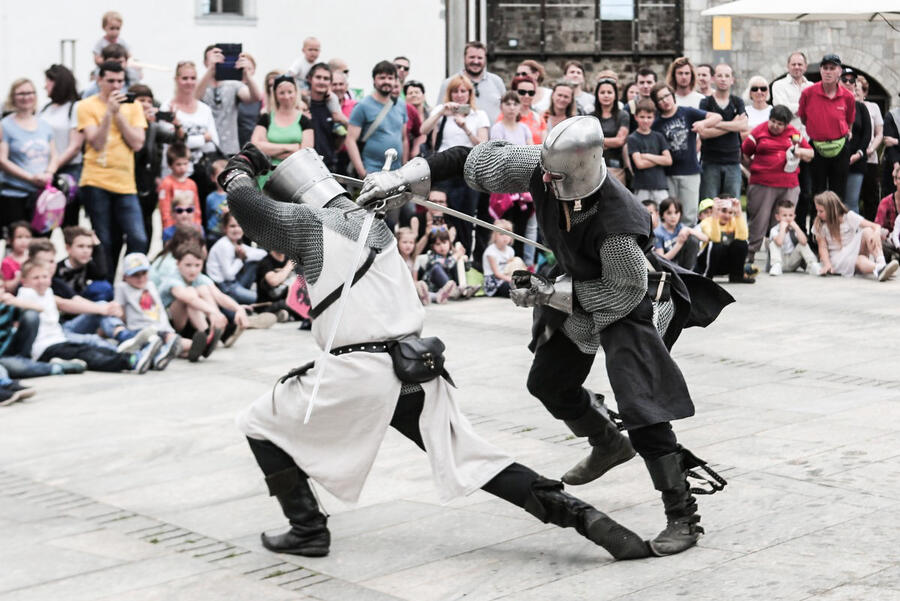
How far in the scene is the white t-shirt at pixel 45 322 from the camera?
26.0 ft

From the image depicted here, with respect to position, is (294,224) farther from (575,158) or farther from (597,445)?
(597,445)

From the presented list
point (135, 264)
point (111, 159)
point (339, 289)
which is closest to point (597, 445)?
point (339, 289)

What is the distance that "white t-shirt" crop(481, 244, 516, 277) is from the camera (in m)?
10.9

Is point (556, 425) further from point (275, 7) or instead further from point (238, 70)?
point (275, 7)

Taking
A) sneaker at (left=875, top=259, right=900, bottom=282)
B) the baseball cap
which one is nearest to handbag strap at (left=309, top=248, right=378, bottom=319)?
the baseball cap

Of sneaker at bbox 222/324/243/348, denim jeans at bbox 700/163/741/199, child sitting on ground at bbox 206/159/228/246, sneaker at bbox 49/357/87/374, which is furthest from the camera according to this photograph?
denim jeans at bbox 700/163/741/199

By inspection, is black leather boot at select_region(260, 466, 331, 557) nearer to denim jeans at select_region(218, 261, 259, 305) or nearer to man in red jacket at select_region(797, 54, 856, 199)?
denim jeans at select_region(218, 261, 259, 305)

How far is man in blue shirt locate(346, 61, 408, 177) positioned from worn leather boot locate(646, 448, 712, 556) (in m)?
6.29

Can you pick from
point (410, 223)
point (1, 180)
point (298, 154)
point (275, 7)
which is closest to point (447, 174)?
point (298, 154)

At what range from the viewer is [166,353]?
8.05 metres

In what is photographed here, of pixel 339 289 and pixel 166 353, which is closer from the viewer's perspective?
pixel 339 289

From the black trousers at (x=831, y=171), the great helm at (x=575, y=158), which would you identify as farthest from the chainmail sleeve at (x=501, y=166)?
the black trousers at (x=831, y=171)

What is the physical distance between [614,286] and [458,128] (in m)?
6.68

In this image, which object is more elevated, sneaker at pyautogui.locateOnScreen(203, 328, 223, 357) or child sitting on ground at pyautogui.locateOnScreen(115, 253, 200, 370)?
child sitting on ground at pyautogui.locateOnScreen(115, 253, 200, 370)
